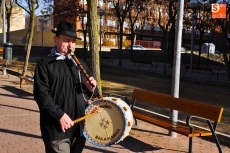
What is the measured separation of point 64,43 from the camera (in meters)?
4.01

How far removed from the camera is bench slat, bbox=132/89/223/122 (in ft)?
21.1

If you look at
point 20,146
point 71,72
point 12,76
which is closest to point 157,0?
point 12,76

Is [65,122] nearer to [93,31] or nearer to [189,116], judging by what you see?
[189,116]

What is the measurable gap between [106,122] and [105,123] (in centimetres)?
1

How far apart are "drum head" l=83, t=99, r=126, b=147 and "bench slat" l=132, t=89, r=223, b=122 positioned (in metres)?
2.53

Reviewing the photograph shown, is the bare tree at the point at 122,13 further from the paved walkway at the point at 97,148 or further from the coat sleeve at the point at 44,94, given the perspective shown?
the coat sleeve at the point at 44,94

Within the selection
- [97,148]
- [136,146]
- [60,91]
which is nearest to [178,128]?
[136,146]

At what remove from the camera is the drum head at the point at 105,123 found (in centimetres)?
423

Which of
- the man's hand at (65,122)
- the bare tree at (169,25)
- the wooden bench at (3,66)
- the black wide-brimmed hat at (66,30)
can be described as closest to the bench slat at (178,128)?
the man's hand at (65,122)

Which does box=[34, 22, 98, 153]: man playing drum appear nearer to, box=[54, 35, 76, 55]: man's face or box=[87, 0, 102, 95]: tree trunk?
box=[54, 35, 76, 55]: man's face

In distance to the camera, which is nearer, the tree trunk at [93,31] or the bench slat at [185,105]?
the bench slat at [185,105]

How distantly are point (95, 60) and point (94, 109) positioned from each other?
513 cm

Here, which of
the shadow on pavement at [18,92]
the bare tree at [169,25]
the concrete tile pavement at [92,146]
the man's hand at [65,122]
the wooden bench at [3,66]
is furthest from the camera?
the bare tree at [169,25]

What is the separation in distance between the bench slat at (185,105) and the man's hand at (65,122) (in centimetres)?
310
